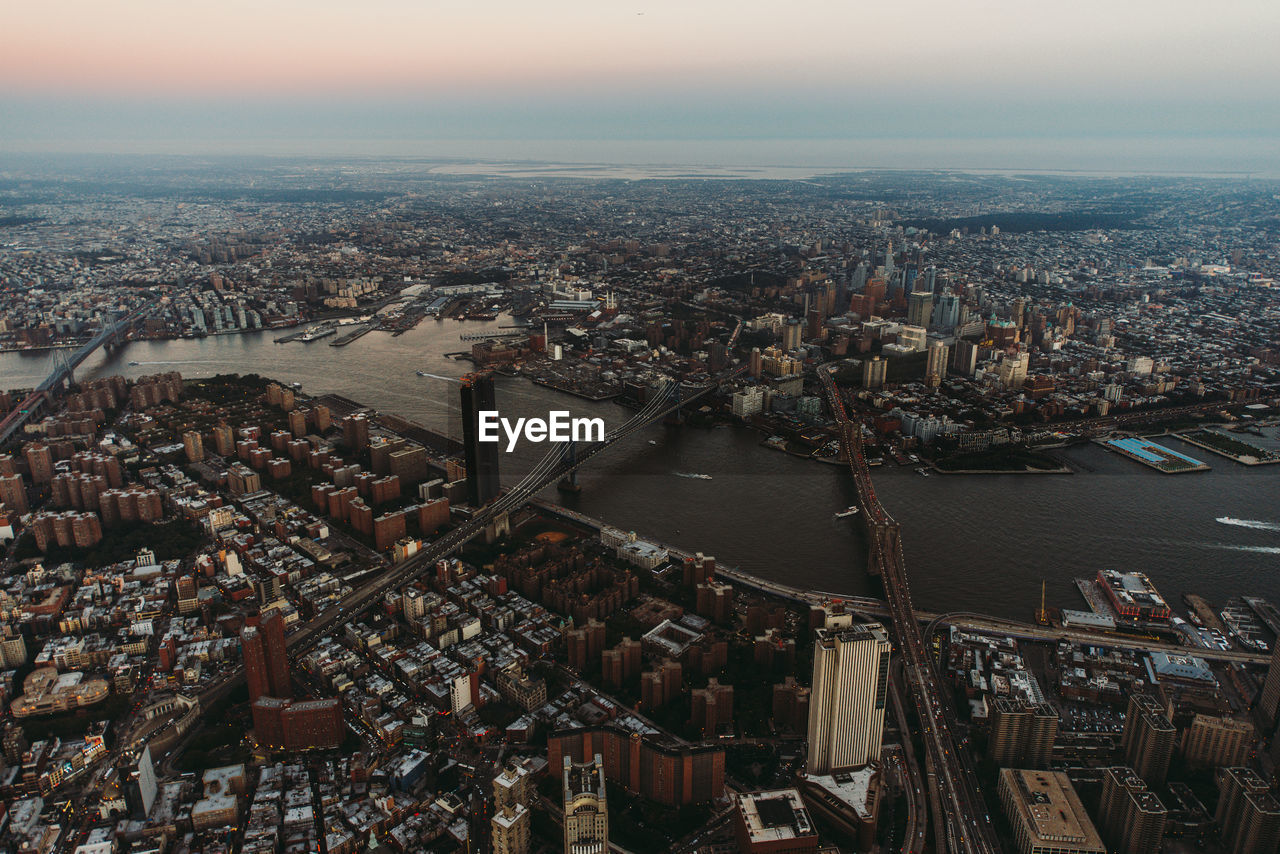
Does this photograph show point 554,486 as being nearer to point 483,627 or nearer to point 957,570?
point 483,627

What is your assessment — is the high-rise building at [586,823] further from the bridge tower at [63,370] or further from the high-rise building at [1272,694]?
the bridge tower at [63,370]

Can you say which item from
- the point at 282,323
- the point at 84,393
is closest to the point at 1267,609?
the point at 84,393

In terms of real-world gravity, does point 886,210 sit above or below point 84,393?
above

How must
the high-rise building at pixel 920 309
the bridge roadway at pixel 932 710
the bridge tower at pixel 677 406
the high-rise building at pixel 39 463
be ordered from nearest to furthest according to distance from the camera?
the bridge roadway at pixel 932 710 → the high-rise building at pixel 39 463 → the bridge tower at pixel 677 406 → the high-rise building at pixel 920 309

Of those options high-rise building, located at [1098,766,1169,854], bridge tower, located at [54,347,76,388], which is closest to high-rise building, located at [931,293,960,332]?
high-rise building, located at [1098,766,1169,854]

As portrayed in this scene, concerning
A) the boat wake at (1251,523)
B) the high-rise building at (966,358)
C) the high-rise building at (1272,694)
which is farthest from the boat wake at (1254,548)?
the high-rise building at (966,358)

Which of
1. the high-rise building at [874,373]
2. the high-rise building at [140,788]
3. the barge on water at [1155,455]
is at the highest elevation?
the high-rise building at [874,373]

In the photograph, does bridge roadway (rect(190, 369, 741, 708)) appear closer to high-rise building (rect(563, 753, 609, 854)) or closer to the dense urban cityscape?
the dense urban cityscape
